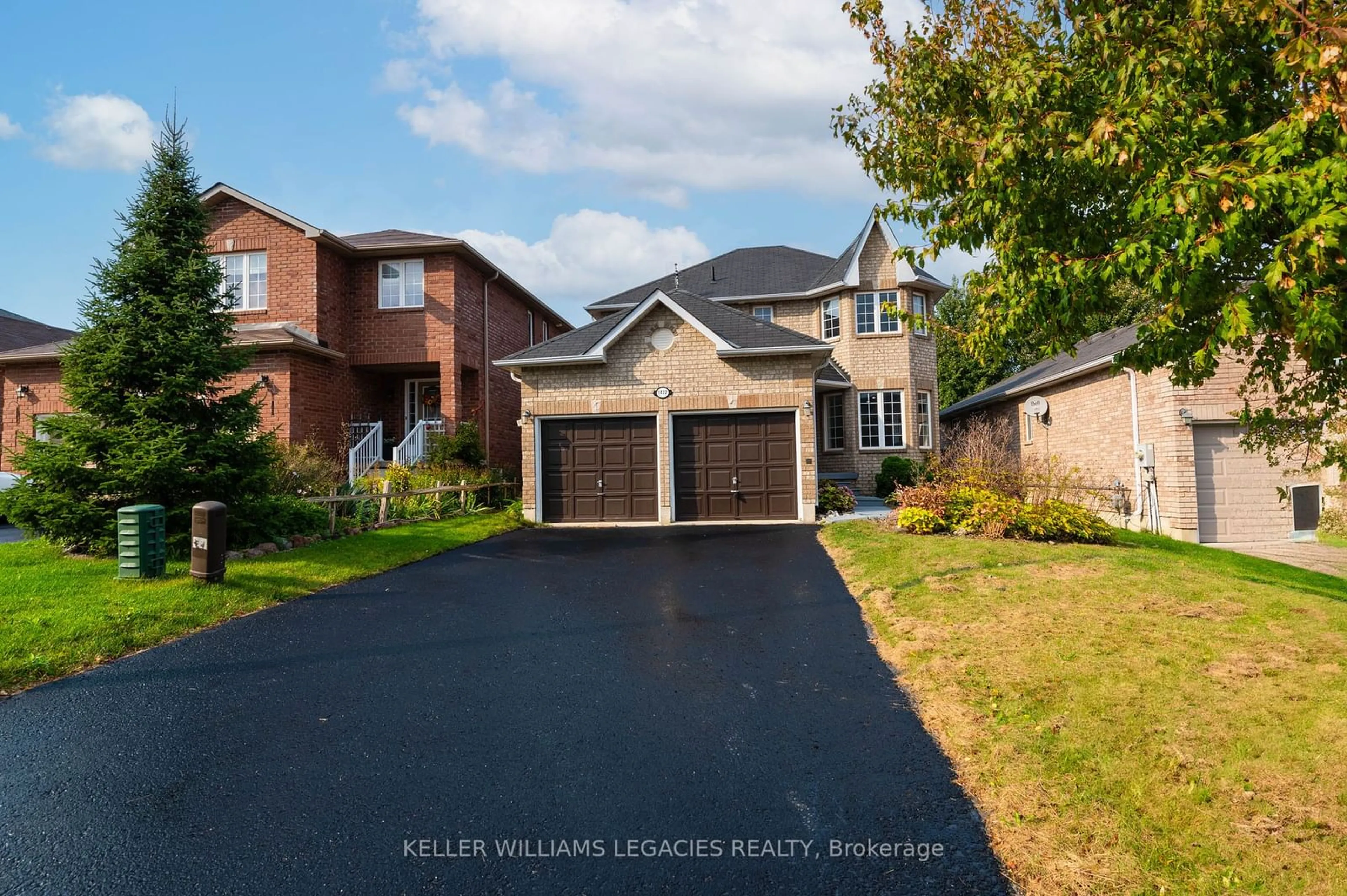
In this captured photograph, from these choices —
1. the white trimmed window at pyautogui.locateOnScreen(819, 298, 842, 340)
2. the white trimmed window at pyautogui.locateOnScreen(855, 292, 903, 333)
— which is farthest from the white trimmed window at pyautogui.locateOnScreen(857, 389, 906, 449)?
the white trimmed window at pyautogui.locateOnScreen(819, 298, 842, 340)

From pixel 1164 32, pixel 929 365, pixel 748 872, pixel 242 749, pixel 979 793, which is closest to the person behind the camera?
pixel 748 872

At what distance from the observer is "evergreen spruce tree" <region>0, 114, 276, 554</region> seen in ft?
29.5

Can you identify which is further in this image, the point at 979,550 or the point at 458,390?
the point at 458,390

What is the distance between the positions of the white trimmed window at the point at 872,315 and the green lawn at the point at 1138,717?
13817mm

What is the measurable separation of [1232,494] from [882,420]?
28.5ft

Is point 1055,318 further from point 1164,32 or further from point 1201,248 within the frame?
point 1164,32

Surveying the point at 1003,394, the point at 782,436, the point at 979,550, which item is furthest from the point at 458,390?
the point at 1003,394

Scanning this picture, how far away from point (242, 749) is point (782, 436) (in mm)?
12241

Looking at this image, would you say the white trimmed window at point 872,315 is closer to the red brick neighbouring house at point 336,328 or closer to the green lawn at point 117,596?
the red brick neighbouring house at point 336,328

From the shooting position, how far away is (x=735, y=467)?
15.1m

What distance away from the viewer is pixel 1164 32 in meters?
4.44

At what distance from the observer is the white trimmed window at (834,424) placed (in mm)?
21344

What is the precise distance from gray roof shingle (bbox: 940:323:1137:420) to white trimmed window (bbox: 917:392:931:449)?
2736 millimetres

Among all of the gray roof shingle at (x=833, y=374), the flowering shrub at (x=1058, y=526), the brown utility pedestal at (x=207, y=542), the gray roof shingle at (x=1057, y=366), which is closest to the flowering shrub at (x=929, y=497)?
the flowering shrub at (x=1058, y=526)
